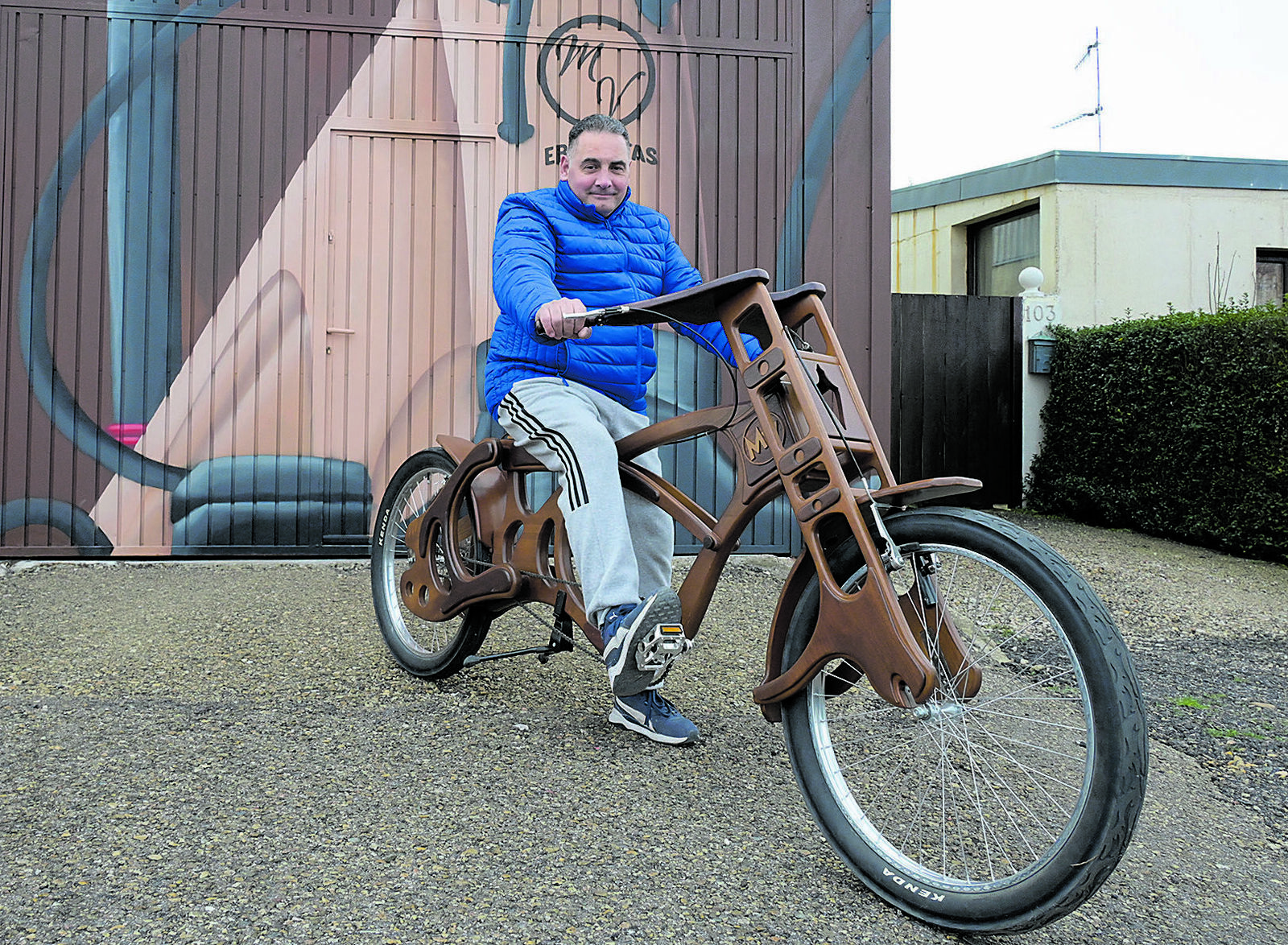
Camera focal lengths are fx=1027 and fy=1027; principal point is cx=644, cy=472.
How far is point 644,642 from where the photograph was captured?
237 cm

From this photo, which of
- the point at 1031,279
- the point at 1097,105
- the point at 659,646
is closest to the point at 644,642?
the point at 659,646

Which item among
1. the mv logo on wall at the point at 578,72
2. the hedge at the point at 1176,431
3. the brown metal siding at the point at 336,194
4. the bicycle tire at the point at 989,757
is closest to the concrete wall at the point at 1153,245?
the hedge at the point at 1176,431

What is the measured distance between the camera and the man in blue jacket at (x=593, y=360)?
2.51 m

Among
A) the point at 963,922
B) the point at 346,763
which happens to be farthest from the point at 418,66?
the point at 963,922

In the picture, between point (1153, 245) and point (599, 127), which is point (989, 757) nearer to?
point (599, 127)

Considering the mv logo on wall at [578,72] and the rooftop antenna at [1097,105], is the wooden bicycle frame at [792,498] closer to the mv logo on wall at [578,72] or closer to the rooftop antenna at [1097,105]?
the mv logo on wall at [578,72]

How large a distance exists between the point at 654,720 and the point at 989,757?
86 cm

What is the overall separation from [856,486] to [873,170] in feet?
14.0

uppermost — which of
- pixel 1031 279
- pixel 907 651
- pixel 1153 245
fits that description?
pixel 1153 245

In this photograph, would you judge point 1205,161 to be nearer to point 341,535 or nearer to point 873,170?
point 873,170

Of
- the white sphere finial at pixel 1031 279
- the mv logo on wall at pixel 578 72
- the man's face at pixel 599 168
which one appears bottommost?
the man's face at pixel 599 168

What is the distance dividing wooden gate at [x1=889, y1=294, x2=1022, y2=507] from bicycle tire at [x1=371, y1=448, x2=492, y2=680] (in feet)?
18.5

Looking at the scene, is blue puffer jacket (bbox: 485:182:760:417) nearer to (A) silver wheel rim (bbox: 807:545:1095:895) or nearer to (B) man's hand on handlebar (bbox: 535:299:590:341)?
(B) man's hand on handlebar (bbox: 535:299:590:341)

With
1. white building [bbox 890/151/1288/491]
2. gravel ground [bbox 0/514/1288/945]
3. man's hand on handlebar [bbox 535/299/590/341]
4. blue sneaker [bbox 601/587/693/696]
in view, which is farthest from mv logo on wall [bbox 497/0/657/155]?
white building [bbox 890/151/1288/491]
